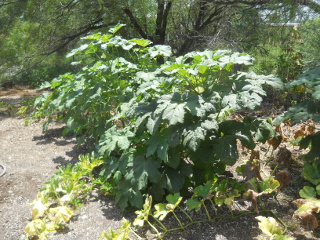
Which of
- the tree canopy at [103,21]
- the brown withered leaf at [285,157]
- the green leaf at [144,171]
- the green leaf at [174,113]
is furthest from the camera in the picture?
the tree canopy at [103,21]

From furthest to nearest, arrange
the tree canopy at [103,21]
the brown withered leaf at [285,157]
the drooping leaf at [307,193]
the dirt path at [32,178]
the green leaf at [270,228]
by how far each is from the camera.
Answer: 1. the tree canopy at [103,21]
2. the brown withered leaf at [285,157]
3. the dirt path at [32,178]
4. the drooping leaf at [307,193]
5. the green leaf at [270,228]

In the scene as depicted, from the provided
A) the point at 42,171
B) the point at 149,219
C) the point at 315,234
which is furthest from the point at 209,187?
the point at 42,171

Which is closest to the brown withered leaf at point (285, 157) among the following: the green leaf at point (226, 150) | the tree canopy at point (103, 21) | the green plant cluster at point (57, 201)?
the green leaf at point (226, 150)

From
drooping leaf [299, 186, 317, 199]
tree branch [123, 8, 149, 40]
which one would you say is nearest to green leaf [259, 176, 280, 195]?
drooping leaf [299, 186, 317, 199]

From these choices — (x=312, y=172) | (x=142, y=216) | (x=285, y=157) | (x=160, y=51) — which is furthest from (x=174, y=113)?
(x=285, y=157)

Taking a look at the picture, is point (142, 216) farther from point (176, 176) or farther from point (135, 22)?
point (135, 22)

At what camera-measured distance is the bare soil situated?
202 centimetres

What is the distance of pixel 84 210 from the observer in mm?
2395

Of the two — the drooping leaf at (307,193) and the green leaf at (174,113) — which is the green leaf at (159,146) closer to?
the green leaf at (174,113)

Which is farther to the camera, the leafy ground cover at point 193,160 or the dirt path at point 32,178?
the dirt path at point 32,178

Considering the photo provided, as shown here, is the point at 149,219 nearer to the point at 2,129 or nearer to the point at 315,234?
the point at 315,234

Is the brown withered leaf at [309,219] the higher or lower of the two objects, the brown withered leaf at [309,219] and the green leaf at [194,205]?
the lower

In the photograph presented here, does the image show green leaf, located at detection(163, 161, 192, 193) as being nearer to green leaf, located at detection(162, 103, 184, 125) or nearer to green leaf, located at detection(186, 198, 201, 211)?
green leaf, located at detection(186, 198, 201, 211)

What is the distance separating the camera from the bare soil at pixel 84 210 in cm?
202
